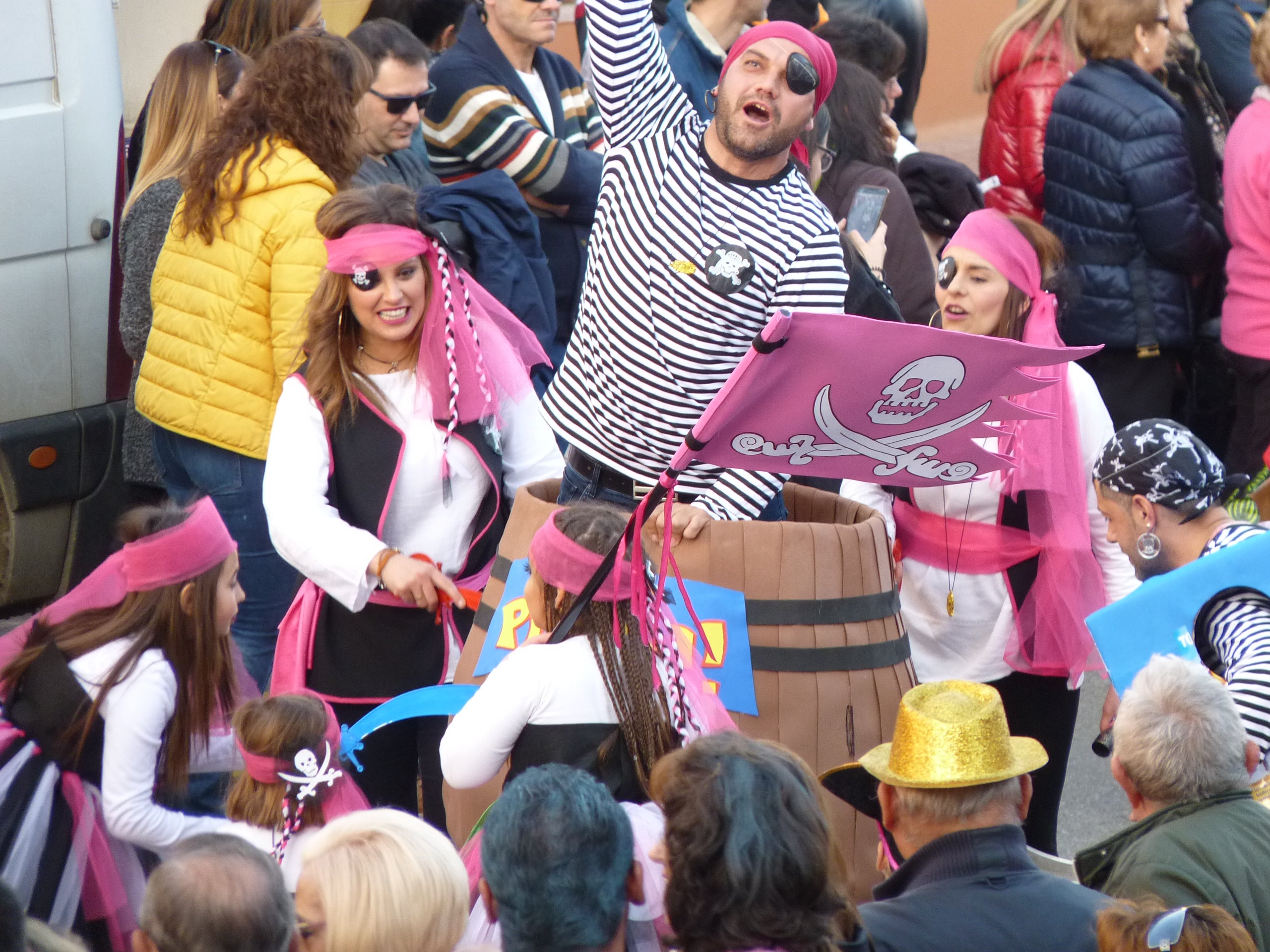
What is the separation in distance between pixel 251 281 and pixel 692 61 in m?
1.73

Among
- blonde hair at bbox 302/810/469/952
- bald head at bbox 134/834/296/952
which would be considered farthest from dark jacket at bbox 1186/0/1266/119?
bald head at bbox 134/834/296/952

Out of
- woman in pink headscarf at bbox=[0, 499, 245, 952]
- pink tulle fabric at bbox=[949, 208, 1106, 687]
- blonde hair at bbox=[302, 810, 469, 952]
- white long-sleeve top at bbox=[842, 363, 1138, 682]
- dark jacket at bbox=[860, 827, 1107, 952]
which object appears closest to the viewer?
blonde hair at bbox=[302, 810, 469, 952]

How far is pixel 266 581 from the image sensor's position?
4180mm

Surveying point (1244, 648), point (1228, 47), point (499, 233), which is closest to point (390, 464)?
point (499, 233)

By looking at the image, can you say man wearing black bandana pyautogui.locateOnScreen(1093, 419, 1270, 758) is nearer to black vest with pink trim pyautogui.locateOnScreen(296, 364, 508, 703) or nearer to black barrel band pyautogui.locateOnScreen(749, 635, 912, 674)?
black barrel band pyautogui.locateOnScreen(749, 635, 912, 674)

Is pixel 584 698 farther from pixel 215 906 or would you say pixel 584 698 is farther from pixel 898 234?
pixel 898 234

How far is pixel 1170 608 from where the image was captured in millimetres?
3041

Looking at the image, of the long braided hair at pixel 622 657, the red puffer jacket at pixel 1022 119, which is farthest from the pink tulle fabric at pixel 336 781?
the red puffer jacket at pixel 1022 119

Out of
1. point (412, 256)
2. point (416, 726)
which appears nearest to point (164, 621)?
point (416, 726)

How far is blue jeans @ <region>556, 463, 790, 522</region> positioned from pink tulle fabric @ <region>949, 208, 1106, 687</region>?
60 cm

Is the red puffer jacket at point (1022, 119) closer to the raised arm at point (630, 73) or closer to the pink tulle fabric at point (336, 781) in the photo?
the raised arm at point (630, 73)

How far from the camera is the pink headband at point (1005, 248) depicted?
12.9 ft

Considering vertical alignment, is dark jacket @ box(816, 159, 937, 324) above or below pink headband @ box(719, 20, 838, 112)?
below

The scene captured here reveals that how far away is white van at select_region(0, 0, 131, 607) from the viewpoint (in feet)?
14.7
